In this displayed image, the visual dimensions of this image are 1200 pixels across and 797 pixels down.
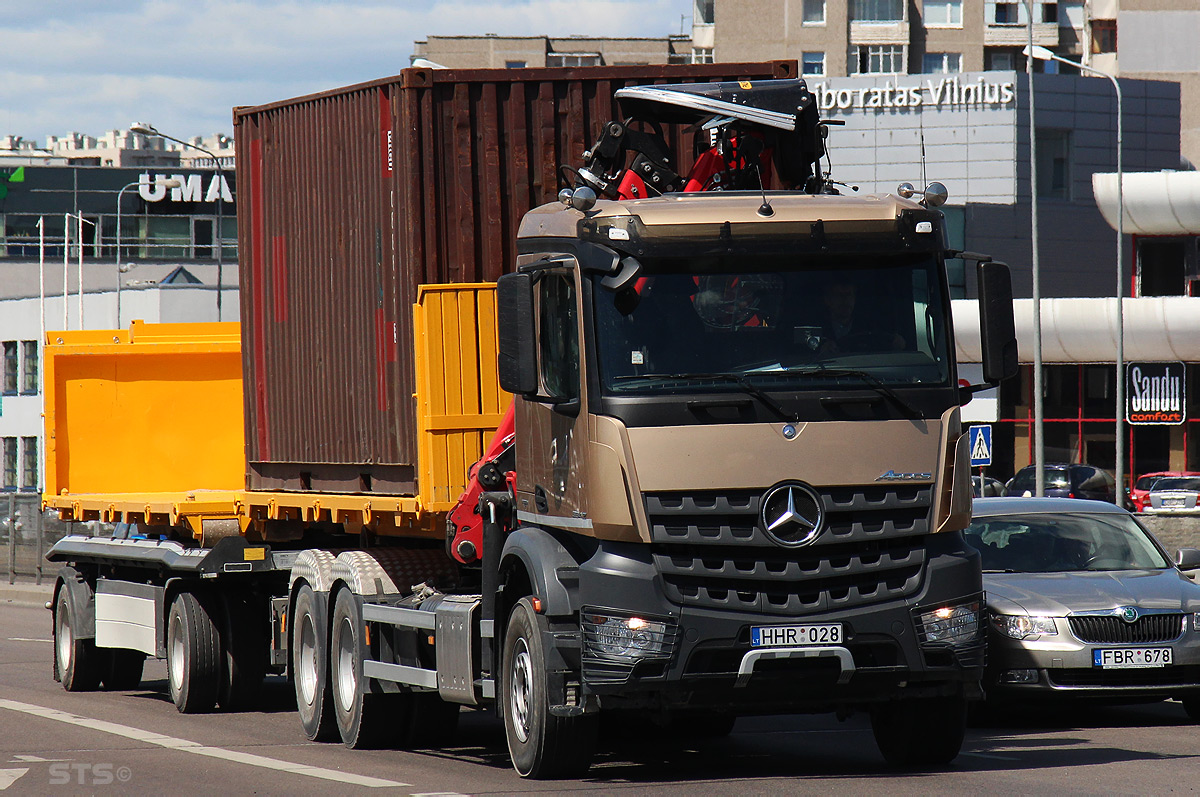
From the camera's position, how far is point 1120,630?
1097cm

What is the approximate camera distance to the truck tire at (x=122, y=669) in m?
16.3

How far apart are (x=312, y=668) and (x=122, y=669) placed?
5.07 metres

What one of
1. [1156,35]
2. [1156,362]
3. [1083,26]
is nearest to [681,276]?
[1156,362]

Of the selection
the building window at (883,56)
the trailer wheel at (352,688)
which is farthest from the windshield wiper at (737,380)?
the building window at (883,56)

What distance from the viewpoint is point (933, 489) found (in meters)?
8.64

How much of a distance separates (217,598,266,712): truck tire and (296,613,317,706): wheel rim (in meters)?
1.64

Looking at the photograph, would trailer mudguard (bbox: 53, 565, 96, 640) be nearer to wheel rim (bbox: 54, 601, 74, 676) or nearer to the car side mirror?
wheel rim (bbox: 54, 601, 74, 676)

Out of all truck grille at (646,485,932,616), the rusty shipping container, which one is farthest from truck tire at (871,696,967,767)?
the rusty shipping container

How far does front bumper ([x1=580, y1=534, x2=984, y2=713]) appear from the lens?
27.4 ft

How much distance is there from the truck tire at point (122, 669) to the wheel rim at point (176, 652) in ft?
5.98

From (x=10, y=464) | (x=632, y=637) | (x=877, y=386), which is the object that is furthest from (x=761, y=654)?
(x=10, y=464)

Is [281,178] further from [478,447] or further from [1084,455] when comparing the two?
[1084,455]

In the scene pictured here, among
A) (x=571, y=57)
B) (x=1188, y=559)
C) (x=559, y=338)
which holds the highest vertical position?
(x=571, y=57)

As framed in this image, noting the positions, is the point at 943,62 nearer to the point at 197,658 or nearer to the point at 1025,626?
the point at 197,658
